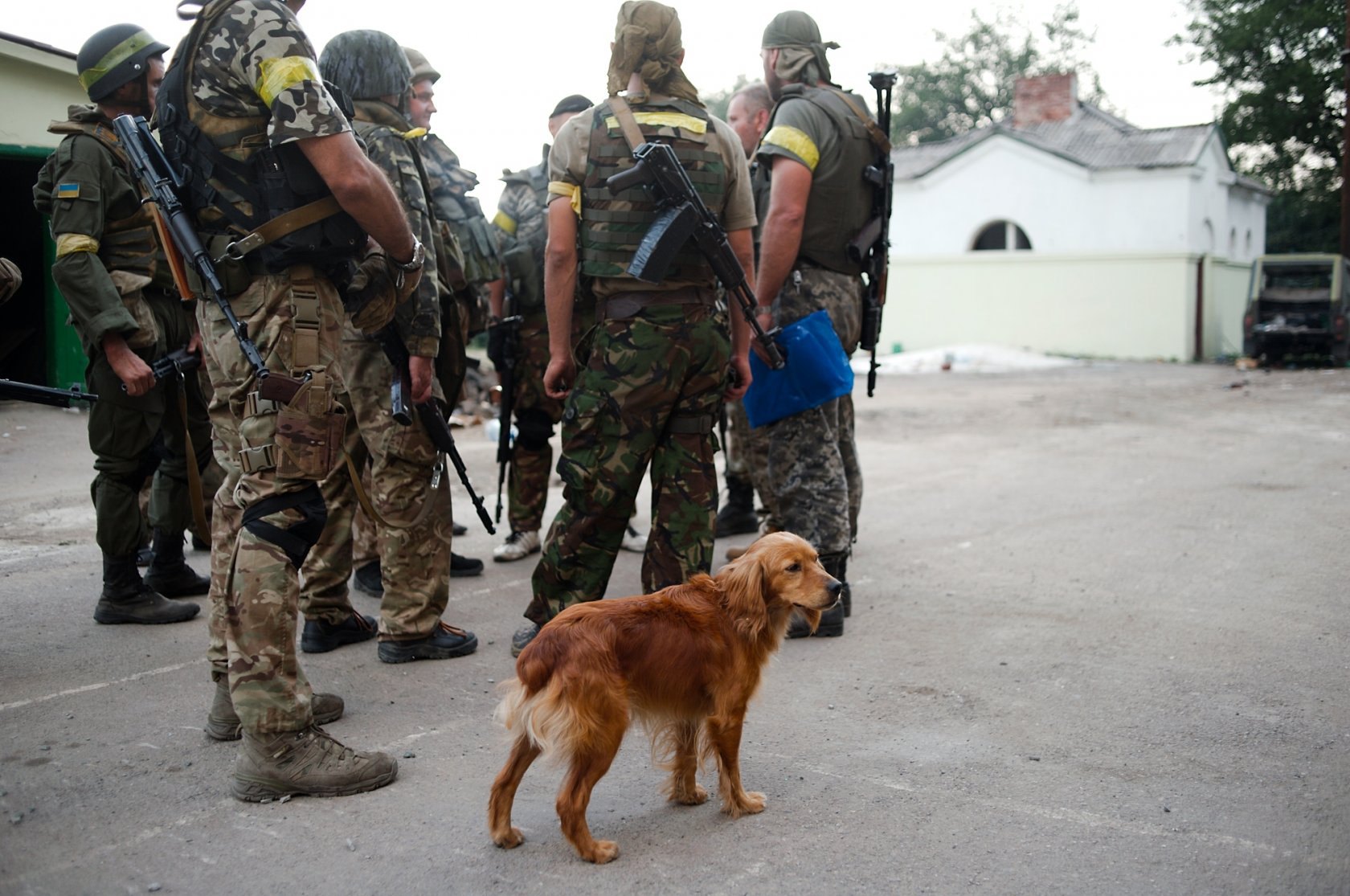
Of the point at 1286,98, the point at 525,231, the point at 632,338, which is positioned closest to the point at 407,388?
the point at 632,338

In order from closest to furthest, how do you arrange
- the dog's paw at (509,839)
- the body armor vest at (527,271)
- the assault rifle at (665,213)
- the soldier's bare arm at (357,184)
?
1. the dog's paw at (509,839)
2. the soldier's bare arm at (357,184)
3. the assault rifle at (665,213)
4. the body armor vest at (527,271)

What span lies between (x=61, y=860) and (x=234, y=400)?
129 cm

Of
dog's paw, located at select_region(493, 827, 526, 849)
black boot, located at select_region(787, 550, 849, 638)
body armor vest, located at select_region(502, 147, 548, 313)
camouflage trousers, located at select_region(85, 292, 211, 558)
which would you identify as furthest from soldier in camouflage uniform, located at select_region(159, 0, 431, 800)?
body armor vest, located at select_region(502, 147, 548, 313)

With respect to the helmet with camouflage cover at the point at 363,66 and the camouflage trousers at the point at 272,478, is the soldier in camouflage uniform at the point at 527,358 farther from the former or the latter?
the camouflage trousers at the point at 272,478

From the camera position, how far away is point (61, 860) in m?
2.92

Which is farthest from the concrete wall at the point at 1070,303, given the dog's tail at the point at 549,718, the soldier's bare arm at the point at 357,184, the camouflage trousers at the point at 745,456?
the dog's tail at the point at 549,718

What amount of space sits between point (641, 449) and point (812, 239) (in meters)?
1.59

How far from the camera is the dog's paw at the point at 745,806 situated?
3.24 meters

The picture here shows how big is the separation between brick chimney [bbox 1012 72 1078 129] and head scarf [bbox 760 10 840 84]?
92.6 feet

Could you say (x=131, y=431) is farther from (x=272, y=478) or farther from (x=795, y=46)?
(x=795, y=46)

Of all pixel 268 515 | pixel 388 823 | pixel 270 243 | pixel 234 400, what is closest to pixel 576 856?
pixel 388 823

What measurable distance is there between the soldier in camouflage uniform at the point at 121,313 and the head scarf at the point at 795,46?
8.92ft

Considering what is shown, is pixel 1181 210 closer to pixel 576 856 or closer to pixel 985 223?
pixel 985 223

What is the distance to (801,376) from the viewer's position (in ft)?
16.8
